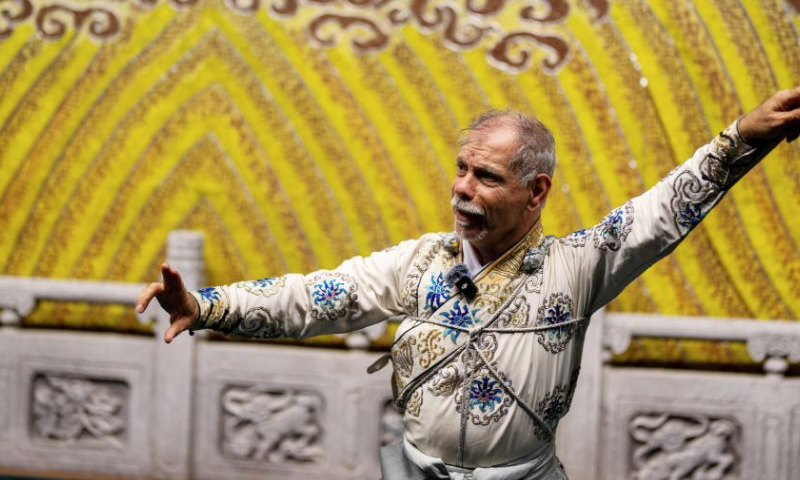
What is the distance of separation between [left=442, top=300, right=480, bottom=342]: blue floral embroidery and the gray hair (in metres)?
0.27

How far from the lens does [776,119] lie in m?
1.93

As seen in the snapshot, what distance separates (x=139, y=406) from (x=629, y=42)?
218 centimetres

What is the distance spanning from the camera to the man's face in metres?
2.10

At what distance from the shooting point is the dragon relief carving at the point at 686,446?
3838mm

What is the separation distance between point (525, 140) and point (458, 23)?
1.82 metres

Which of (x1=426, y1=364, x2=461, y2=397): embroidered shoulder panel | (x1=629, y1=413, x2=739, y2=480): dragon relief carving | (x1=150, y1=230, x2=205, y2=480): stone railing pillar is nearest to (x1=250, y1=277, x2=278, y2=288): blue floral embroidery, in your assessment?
(x1=426, y1=364, x2=461, y2=397): embroidered shoulder panel

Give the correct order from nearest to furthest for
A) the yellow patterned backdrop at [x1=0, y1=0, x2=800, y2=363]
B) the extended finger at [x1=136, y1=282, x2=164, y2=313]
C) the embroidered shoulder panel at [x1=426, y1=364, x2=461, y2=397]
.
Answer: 1. the extended finger at [x1=136, y1=282, x2=164, y2=313]
2. the embroidered shoulder panel at [x1=426, y1=364, x2=461, y2=397]
3. the yellow patterned backdrop at [x1=0, y1=0, x2=800, y2=363]

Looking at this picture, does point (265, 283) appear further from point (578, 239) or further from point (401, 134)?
point (401, 134)

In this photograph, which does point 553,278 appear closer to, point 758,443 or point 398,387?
point 398,387

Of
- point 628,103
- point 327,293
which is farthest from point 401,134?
point 327,293

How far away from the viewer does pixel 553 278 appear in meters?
2.17

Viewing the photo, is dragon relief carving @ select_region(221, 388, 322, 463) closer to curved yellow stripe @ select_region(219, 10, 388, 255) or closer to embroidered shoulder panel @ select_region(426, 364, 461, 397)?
curved yellow stripe @ select_region(219, 10, 388, 255)

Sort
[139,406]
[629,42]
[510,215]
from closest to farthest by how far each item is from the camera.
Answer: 1. [510,215]
2. [629,42]
3. [139,406]

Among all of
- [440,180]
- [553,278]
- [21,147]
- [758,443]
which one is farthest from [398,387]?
[21,147]
